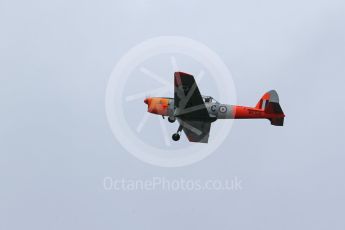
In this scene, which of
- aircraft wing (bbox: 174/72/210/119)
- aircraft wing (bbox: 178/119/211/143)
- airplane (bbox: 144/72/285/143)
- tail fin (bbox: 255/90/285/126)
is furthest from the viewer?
aircraft wing (bbox: 178/119/211/143)

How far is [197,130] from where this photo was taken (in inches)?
1865

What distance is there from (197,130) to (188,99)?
3.66 metres

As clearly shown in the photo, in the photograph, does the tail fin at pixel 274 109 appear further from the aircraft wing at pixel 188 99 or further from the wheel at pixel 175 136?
the wheel at pixel 175 136

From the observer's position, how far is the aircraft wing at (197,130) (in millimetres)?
46562

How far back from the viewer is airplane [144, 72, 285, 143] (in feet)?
145

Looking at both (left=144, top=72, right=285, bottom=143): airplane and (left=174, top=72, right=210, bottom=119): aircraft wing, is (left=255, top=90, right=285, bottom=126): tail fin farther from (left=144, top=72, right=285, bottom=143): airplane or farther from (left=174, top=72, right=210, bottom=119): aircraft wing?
(left=174, top=72, right=210, bottom=119): aircraft wing

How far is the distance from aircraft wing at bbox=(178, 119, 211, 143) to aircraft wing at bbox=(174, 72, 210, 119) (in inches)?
37.7

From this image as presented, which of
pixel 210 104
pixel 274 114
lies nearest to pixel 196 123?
pixel 210 104

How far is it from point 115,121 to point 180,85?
6.23 metres

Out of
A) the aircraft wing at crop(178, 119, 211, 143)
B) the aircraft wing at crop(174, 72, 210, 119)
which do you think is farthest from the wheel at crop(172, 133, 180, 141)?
the aircraft wing at crop(174, 72, 210, 119)

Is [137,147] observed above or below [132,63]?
below

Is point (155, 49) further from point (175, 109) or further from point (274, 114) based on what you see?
point (274, 114)

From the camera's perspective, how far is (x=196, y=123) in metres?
46.6

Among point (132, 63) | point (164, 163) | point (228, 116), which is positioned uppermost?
point (132, 63)
